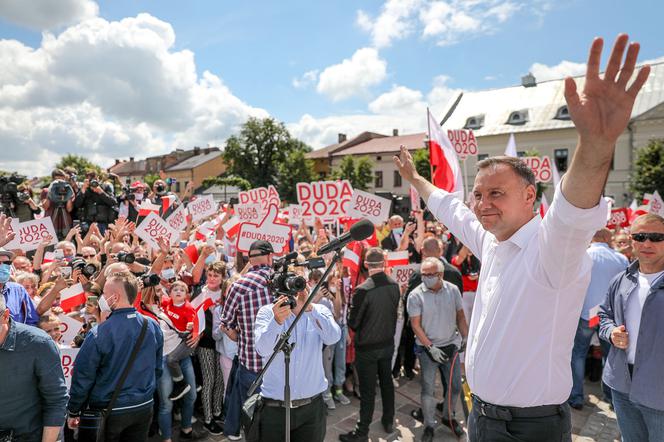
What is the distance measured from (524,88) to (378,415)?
156ft

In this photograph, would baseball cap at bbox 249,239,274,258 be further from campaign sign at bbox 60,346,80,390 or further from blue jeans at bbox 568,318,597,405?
blue jeans at bbox 568,318,597,405

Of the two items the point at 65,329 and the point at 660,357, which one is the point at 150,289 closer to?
the point at 65,329

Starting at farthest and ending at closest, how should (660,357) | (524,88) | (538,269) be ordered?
1. (524,88)
2. (660,357)
3. (538,269)

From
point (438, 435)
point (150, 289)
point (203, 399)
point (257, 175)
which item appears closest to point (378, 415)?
point (438, 435)

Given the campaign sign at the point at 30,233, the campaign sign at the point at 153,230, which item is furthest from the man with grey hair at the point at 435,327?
the campaign sign at the point at 30,233

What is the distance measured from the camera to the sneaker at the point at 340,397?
5.51m

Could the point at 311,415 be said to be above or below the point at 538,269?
below

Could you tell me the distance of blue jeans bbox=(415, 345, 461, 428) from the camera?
462 cm

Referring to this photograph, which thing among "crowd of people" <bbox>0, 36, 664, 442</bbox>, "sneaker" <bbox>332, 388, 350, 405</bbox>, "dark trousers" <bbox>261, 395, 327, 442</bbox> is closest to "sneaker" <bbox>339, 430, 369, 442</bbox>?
"crowd of people" <bbox>0, 36, 664, 442</bbox>

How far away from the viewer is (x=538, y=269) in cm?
155

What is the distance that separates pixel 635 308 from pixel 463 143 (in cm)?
690

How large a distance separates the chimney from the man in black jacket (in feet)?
156

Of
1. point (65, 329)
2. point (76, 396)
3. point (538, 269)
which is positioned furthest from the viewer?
point (65, 329)

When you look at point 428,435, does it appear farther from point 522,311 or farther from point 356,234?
point 522,311
